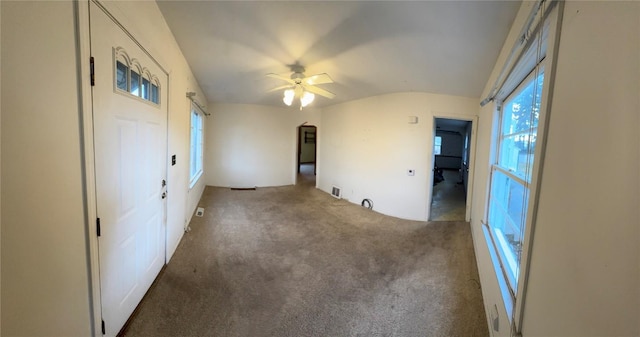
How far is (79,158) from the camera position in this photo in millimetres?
1137

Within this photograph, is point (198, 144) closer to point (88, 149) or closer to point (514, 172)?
point (88, 149)

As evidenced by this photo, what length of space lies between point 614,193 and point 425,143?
3665 millimetres

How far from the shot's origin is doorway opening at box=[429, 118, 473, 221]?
4.57 m

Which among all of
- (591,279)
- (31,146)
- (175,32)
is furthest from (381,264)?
(175,32)

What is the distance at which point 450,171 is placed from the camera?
11.0 m

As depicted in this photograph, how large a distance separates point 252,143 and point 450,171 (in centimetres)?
896

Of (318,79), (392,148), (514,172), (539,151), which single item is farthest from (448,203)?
(539,151)

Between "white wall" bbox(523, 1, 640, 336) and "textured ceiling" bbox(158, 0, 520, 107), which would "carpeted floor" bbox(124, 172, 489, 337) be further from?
"textured ceiling" bbox(158, 0, 520, 107)

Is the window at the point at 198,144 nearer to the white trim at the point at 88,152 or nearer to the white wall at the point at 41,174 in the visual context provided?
the white trim at the point at 88,152

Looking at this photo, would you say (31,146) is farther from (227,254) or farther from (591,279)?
(227,254)

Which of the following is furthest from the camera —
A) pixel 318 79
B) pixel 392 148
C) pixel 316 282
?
pixel 392 148

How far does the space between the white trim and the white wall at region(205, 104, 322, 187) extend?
5.16m

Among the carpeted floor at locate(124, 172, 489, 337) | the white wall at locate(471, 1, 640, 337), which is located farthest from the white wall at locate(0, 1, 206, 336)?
the white wall at locate(471, 1, 640, 337)

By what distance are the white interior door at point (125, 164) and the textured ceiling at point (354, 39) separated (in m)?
0.85
